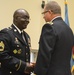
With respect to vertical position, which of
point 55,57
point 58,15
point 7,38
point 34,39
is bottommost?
point 34,39

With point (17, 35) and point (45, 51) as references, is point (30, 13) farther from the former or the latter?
point (45, 51)

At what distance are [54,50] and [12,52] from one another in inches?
16.8

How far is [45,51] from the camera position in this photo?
5.92ft

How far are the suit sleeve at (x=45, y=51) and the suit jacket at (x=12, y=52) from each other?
28 centimetres

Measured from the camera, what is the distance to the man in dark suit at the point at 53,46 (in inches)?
71.1

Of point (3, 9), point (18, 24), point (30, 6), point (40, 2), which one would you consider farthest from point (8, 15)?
point (18, 24)

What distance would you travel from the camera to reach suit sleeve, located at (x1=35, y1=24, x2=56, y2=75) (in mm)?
1796

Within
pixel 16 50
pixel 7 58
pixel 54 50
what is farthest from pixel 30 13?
pixel 54 50

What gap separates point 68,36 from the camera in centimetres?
197

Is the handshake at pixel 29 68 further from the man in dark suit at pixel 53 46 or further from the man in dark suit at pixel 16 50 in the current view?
the man in dark suit at pixel 53 46

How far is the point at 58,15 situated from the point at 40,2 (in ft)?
6.24

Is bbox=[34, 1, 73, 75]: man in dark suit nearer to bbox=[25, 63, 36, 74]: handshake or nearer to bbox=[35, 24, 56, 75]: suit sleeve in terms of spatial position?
bbox=[35, 24, 56, 75]: suit sleeve

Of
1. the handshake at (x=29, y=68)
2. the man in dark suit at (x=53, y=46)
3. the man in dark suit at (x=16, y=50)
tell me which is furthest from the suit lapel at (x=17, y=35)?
the man in dark suit at (x=53, y=46)

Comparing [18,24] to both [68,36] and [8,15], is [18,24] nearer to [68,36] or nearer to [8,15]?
[68,36]
